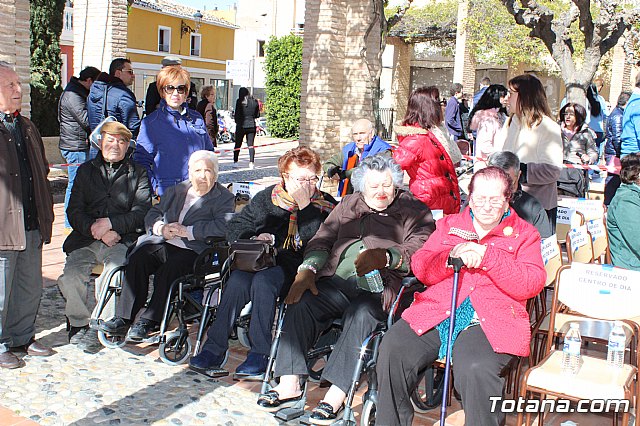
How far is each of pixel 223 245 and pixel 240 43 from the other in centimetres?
4933

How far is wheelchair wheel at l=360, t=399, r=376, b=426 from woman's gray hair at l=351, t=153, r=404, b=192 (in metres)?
1.37

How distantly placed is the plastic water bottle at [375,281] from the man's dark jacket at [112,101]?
4.06m

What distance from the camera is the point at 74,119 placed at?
7629 mm

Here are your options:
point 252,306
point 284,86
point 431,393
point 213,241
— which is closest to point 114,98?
point 213,241

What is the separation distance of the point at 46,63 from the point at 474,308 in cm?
1443

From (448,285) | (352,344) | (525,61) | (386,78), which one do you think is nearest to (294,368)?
(352,344)

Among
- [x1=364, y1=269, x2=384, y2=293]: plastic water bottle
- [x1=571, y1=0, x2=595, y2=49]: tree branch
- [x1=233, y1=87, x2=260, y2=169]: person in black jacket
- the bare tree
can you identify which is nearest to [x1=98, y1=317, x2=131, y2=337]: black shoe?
[x1=364, y1=269, x2=384, y2=293]: plastic water bottle

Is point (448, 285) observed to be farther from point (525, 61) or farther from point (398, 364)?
point (525, 61)

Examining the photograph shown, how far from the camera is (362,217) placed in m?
4.41

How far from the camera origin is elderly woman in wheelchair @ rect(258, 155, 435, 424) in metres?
3.94

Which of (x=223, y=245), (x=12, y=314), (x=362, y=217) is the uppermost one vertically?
(x=362, y=217)

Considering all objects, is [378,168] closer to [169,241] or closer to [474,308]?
[474,308]

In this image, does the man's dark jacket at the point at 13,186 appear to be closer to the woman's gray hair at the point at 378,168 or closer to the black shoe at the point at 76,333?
the black shoe at the point at 76,333

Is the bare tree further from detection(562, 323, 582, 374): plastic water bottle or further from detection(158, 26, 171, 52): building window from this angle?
detection(158, 26, 171, 52): building window
